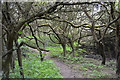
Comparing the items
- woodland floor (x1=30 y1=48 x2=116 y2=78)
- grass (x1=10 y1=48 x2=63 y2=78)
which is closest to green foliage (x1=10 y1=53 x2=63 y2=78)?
grass (x1=10 y1=48 x2=63 y2=78)

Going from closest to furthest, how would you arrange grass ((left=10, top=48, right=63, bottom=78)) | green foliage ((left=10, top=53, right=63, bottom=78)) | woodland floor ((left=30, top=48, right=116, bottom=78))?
grass ((left=10, top=48, right=63, bottom=78)), green foliage ((left=10, top=53, right=63, bottom=78)), woodland floor ((left=30, top=48, right=116, bottom=78))

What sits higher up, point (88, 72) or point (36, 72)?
point (36, 72)

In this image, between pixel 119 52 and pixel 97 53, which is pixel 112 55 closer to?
pixel 97 53

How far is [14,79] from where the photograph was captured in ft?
14.6

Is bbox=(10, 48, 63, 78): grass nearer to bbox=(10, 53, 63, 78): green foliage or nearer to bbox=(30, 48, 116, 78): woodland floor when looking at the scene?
bbox=(10, 53, 63, 78): green foliage

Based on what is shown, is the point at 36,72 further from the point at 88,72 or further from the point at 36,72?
the point at 88,72

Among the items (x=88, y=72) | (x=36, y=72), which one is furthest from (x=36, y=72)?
(x=88, y=72)

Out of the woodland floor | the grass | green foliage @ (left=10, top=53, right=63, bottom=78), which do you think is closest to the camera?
the grass

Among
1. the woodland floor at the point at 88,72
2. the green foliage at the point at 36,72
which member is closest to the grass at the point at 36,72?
the green foliage at the point at 36,72

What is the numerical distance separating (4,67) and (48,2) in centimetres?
281

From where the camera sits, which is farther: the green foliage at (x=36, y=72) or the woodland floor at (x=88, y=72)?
the woodland floor at (x=88, y=72)

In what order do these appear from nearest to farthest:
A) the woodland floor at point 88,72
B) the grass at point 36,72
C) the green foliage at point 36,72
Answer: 1. the grass at point 36,72
2. the green foliage at point 36,72
3. the woodland floor at point 88,72

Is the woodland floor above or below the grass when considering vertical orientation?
below

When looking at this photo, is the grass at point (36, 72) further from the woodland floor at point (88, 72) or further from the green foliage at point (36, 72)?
the woodland floor at point (88, 72)
